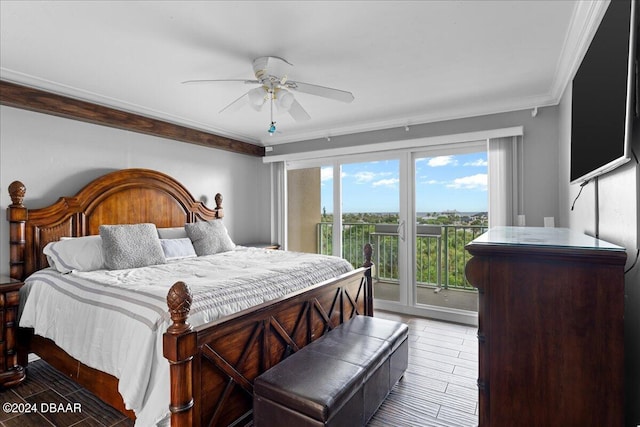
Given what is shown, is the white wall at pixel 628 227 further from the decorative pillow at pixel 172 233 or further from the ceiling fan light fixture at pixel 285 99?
the decorative pillow at pixel 172 233

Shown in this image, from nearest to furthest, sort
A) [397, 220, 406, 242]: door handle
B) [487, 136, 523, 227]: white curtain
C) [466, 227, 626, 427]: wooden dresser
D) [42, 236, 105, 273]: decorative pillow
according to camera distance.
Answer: [466, 227, 626, 427]: wooden dresser → [42, 236, 105, 273]: decorative pillow → [487, 136, 523, 227]: white curtain → [397, 220, 406, 242]: door handle

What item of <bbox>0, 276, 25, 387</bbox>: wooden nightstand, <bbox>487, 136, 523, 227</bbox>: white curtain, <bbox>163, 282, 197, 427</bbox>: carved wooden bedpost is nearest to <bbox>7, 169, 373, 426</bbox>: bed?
<bbox>163, 282, 197, 427</bbox>: carved wooden bedpost

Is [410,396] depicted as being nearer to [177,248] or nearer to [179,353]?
[179,353]

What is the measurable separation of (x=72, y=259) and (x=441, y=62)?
3.48 meters

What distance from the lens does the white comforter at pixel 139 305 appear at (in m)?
1.61

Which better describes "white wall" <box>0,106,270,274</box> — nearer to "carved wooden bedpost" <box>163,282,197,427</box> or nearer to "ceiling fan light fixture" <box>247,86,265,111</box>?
"ceiling fan light fixture" <box>247,86,265,111</box>

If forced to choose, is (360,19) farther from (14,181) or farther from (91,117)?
(14,181)

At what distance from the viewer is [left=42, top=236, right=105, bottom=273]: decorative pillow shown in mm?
2686

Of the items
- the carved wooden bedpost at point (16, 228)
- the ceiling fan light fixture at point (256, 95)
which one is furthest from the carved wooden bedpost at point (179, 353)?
the carved wooden bedpost at point (16, 228)

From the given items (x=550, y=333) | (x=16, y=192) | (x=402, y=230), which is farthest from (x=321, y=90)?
(x=16, y=192)

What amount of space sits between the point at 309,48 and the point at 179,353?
6.97ft

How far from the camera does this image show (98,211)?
3387 mm

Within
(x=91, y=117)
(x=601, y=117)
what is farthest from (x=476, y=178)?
(x=91, y=117)

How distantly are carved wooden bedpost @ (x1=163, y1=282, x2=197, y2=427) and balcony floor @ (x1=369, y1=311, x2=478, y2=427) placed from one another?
118cm
